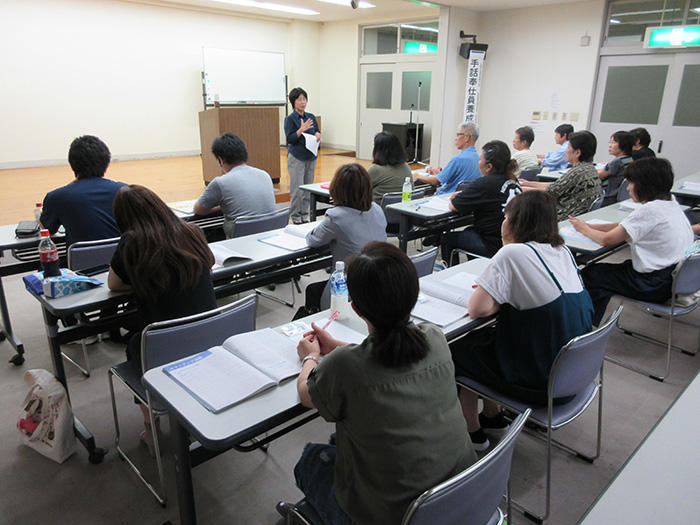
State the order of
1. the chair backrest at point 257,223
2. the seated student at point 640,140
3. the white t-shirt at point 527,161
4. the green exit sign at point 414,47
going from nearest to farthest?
1. the chair backrest at point 257,223
2. the seated student at point 640,140
3. the white t-shirt at point 527,161
4. the green exit sign at point 414,47

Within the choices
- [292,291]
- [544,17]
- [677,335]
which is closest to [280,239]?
[292,291]

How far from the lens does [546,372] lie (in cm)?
180

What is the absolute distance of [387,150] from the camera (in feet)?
13.5

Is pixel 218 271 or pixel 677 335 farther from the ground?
pixel 218 271

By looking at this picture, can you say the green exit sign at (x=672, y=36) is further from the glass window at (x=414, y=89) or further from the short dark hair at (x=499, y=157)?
the short dark hair at (x=499, y=157)

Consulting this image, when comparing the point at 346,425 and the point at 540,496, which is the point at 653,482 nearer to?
the point at 346,425

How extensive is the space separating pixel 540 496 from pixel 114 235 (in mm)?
2589

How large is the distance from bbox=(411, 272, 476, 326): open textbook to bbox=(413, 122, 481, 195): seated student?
88.0 inches

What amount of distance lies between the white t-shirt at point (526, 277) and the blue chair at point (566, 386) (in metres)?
0.19

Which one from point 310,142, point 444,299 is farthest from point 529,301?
point 310,142

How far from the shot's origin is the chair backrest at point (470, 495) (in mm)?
1005

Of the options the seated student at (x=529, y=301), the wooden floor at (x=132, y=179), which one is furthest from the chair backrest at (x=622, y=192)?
the wooden floor at (x=132, y=179)

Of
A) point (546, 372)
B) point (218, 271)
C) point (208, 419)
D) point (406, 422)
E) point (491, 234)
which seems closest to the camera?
point (406, 422)

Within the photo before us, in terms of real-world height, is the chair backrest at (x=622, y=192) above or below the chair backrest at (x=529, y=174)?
below
